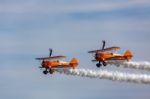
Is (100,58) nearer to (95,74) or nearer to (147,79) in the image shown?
(95,74)

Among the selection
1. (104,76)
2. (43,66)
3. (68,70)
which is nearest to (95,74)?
(104,76)

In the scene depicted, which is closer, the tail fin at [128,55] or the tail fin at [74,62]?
the tail fin at [128,55]

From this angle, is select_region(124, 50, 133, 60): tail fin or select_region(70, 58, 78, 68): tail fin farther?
select_region(70, 58, 78, 68): tail fin

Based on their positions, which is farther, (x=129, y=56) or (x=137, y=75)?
(x=129, y=56)

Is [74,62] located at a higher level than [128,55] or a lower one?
lower

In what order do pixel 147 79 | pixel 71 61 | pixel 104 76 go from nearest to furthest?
pixel 147 79
pixel 104 76
pixel 71 61

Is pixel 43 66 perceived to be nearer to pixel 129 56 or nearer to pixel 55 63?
pixel 55 63

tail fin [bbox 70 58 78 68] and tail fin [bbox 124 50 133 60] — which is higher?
tail fin [bbox 124 50 133 60]

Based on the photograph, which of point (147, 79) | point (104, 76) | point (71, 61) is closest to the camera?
point (147, 79)

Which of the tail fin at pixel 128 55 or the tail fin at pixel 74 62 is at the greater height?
the tail fin at pixel 128 55

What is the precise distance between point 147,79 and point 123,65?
12.0 m

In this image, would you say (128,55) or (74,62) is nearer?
(128,55)

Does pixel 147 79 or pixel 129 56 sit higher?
pixel 129 56

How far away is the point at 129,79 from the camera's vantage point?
293ft
